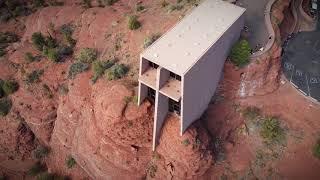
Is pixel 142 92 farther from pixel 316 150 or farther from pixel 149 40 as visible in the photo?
pixel 316 150

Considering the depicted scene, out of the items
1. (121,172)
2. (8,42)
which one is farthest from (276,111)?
(8,42)

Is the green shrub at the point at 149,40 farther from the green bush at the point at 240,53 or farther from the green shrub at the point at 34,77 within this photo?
the green shrub at the point at 34,77

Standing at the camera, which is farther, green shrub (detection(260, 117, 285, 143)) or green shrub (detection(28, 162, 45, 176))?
green shrub (detection(28, 162, 45, 176))

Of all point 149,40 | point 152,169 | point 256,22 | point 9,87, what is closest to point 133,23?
point 149,40

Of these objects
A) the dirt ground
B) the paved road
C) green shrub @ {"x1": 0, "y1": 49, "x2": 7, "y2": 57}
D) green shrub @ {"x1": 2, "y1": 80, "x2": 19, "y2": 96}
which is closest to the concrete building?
the dirt ground

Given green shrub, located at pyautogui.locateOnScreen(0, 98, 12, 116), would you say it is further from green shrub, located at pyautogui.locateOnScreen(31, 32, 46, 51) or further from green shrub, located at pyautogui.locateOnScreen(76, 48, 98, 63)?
green shrub, located at pyautogui.locateOnScreen(76, 48, 98, 63)

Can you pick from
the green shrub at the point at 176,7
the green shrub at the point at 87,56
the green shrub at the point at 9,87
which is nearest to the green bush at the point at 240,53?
the green shrub at the point at 176,7

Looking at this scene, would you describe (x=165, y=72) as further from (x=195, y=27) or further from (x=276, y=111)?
(x=276, y=111)
